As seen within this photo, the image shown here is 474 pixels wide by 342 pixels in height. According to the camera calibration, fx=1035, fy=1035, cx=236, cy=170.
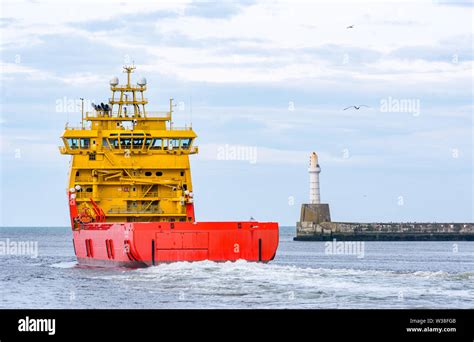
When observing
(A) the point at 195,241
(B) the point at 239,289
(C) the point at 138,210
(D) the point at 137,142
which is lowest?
(B) the point at 239,289

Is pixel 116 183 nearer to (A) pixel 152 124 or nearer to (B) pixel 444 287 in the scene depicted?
(A) pixel 152 124

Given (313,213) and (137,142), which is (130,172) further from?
(313,213)

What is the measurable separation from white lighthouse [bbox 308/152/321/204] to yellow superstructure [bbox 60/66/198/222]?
177 feet

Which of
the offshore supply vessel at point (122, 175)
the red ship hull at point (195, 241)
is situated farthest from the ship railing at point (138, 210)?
the red ship hull at point (195, 241)

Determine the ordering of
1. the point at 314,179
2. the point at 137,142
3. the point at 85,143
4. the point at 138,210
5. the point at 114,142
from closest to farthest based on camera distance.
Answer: the point at 138,210, the point at 137,142, the point at 114,142, the point at 85,143, the point at 314,179

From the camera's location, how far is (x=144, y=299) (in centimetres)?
3184

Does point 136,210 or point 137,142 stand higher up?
point 137,142

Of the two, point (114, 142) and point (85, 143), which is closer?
point (114, 142)

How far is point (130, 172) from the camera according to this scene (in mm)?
51156

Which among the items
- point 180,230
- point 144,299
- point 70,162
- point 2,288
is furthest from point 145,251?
point 70,162

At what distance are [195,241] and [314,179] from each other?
67072mm

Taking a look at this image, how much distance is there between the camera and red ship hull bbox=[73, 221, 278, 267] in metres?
40.9

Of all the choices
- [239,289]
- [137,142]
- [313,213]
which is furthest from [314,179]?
[239,289]

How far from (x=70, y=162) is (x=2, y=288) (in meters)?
14.6
